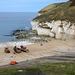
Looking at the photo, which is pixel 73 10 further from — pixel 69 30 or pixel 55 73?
pixel 55 73

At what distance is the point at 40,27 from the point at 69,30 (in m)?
16.5

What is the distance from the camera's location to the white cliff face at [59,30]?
51122 millimetres

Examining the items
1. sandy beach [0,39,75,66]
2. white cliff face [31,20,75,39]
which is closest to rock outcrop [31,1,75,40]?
white cliff face [31,20,75,39]

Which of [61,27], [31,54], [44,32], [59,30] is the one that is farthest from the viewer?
[44,32]

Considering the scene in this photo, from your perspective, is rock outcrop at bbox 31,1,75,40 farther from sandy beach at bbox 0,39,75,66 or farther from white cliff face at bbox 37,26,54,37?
sandy beach at bbox 0,39,75,66

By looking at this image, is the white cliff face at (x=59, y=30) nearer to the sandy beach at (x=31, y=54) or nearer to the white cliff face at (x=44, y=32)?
the white cliff face at (x=44, y=32)

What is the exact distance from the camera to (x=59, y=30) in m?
55.2

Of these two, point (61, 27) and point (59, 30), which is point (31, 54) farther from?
point (61, 27)

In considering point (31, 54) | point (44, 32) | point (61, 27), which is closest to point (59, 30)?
point (61, 27)

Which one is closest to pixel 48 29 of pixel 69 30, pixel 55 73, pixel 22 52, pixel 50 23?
pixel 50 23

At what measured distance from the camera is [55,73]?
52.0 ft

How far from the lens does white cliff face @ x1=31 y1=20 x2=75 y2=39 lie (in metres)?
51.1

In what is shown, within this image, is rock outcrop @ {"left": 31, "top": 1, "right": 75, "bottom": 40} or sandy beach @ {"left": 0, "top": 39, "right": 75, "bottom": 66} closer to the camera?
sandy beach @ {"left": 0, "top": 39, "right": 75, "bottom": 66}

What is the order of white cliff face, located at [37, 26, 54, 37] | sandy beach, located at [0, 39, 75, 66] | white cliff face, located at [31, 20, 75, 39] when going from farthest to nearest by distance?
white cliff face, located at [37, 26, 54, 37] → white cliff face, located at [31, 20, 75, 39] → sandy beach, located at [0, 39, 75, 66]
